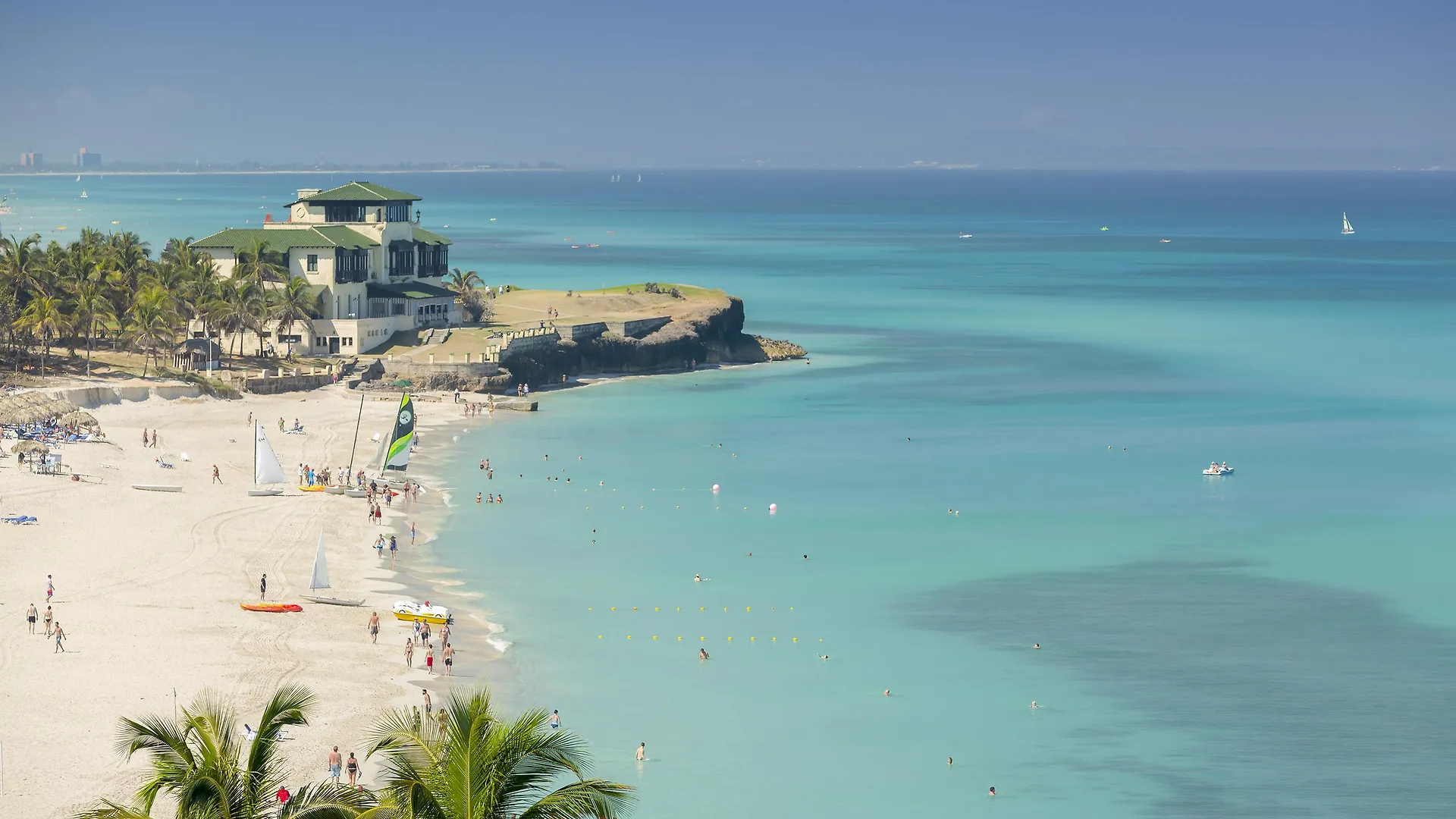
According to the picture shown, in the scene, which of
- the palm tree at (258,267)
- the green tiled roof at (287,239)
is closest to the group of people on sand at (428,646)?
the palm tree at (258,267)

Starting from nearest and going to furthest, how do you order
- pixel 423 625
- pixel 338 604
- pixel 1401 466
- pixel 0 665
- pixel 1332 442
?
1. pixel 0 665
2. pixel 423 625
3. pixel 338 604
4. pixel 1401 466
5. pixel 1332 442

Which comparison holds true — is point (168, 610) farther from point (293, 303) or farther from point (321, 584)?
point (293, 303)

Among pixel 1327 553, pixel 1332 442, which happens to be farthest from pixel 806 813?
pixel 1332 442

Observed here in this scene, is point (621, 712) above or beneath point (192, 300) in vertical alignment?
beneath

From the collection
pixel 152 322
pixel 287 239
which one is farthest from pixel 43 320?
pixel 287 239

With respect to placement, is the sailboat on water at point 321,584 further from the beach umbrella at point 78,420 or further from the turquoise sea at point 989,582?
the beach umbrella at point 78,420

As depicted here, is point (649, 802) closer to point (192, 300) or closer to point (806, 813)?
point (806, 813)
